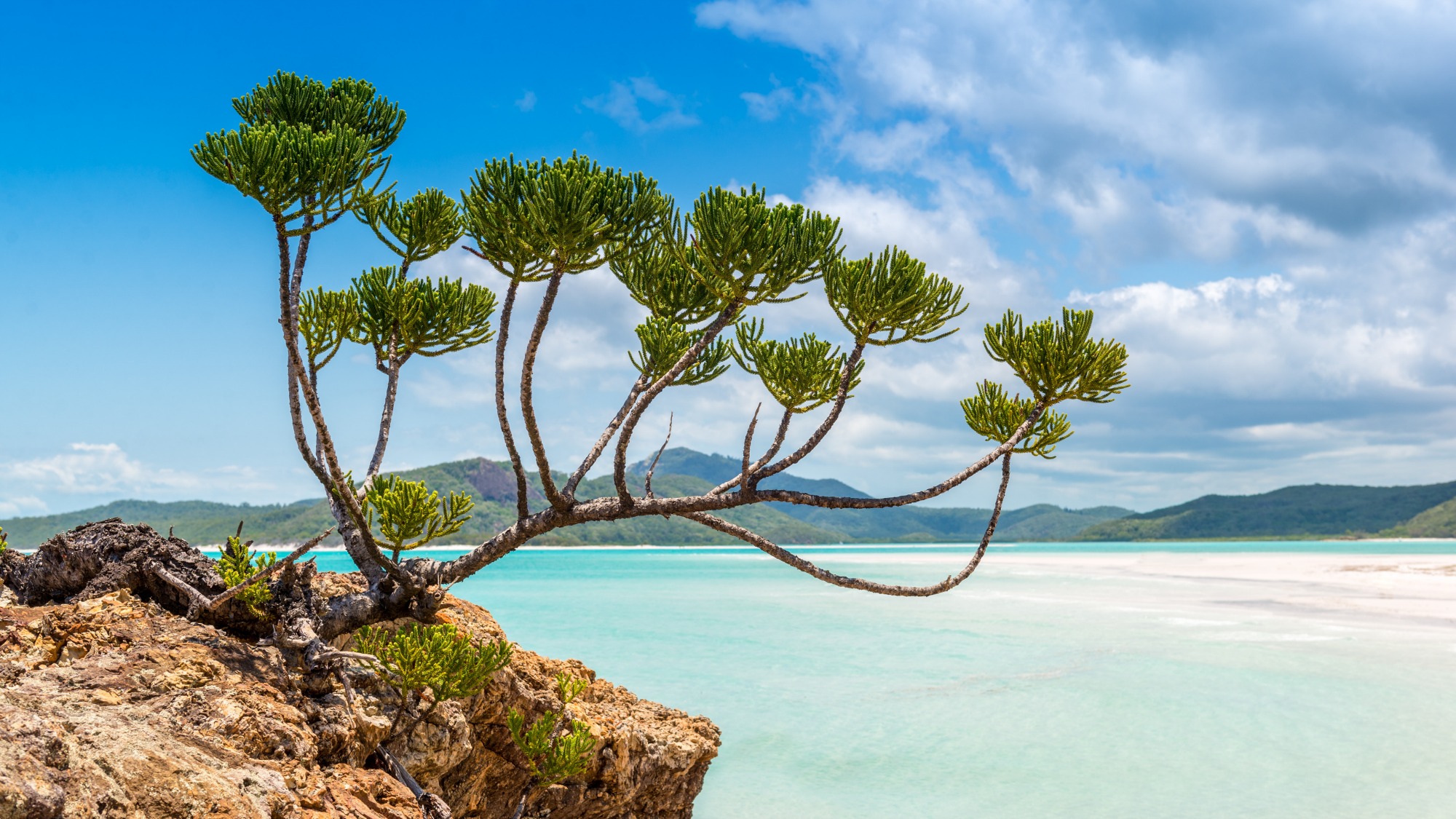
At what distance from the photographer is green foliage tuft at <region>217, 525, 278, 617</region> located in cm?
531

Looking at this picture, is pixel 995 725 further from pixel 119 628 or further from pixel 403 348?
pixel 119 628

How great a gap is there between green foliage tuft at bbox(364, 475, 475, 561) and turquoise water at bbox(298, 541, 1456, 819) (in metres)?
8.67

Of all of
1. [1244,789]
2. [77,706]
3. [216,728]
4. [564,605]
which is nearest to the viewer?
[77,706]

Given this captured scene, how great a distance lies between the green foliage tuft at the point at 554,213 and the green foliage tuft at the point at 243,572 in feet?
8.32

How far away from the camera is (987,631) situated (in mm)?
30141

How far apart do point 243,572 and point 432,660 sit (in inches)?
62.3

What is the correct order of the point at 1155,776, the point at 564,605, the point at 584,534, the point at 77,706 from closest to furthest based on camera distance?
the point at 77,706 < the point at 1155,776 < the point at 564,605 < the point at 584,534

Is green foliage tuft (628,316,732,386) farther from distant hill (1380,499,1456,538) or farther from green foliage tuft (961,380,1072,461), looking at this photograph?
distant hill (1380,499,1456,538)

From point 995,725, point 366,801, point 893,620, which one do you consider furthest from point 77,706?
point 893,620

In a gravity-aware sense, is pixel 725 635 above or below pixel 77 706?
below

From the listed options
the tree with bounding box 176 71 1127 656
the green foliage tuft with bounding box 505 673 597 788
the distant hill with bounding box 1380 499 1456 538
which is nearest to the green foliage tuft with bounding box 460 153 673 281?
the tree with bounding box 176 71 1127 656

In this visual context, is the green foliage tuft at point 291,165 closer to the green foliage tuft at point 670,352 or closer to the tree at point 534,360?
the tree at point 534,360

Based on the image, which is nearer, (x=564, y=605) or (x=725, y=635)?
(x=725, y=635)

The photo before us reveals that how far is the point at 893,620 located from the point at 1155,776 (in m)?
20.9
